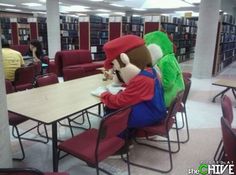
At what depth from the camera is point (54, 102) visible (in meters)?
2.00

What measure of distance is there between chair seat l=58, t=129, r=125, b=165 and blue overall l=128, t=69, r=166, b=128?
0.92ft

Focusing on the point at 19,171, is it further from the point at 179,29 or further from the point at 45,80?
the point at 179,29

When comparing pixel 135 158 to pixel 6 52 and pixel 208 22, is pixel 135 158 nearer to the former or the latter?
pixel 6 52

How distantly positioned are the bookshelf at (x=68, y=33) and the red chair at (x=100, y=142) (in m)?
7.90

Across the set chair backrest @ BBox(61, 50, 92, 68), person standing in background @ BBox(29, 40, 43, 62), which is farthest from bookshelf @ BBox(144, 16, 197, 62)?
person standing in background @ BBox(29, 40, 43, 62)

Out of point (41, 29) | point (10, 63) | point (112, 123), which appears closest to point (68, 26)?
point (41, 29)

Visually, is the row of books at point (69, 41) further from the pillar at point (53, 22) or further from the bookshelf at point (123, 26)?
the bookshelf at point (123, 26)

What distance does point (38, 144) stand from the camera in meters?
2.68

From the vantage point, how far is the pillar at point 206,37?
251 inches

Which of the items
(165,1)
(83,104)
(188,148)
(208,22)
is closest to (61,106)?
(83,104)

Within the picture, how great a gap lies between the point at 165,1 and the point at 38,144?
11.5 meters

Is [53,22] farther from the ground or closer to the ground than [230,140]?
farther from the ground

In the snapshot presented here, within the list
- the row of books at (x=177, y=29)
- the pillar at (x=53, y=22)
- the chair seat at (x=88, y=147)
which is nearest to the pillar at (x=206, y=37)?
the row of books at (x=177, y=29)

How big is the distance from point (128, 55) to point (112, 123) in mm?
700
